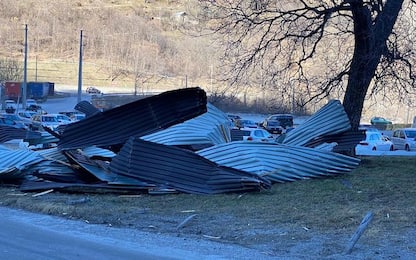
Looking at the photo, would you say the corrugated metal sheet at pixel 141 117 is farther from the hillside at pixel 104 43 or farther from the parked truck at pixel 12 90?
the parked truck at pixel 12 90

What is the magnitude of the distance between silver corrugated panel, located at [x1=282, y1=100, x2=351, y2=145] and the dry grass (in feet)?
7.22

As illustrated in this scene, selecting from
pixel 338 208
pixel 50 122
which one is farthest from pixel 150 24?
pixel 338 208

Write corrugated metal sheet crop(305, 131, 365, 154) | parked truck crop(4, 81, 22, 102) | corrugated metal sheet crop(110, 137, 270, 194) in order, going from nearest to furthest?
corrugated metal sheet crop(110, 137, 270, 194) < corrugated metal sheet crop(305, 131, 365, 154) < parked truck crop(4, 81, 22, 102)

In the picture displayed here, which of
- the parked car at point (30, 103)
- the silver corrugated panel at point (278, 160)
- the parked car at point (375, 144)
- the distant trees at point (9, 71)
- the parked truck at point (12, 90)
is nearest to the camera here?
the silver corrugated panel at point (278, 160)

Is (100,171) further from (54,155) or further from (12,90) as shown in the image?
A: (12,90)

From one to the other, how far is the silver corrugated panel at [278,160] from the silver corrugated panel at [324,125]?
50.8 inches

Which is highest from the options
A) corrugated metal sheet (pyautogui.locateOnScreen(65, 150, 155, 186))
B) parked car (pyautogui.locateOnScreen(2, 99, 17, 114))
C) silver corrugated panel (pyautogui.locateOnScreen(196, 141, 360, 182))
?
silver corrugated panel (pyautogui.locateOnScreen(196, 141, 360, 182))

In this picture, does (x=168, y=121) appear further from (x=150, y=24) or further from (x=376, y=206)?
(x=150, y=24)

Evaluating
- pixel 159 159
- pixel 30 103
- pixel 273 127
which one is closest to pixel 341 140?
pixel 159 159

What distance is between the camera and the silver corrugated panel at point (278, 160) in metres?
15.1

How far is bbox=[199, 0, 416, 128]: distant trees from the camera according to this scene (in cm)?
1777

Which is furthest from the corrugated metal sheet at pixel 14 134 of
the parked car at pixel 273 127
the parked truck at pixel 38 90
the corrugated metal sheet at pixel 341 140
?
the parked truck at pixel 38 90

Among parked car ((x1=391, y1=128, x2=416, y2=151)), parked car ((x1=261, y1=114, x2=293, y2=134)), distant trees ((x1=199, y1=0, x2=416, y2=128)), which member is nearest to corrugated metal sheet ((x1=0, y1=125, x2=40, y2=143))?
distant trees ((x1=199, y1=0, x2=416, y2=128))

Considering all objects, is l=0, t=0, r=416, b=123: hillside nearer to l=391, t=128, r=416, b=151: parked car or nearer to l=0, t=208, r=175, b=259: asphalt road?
l=391, t=128, r=416, b=151: parked car
